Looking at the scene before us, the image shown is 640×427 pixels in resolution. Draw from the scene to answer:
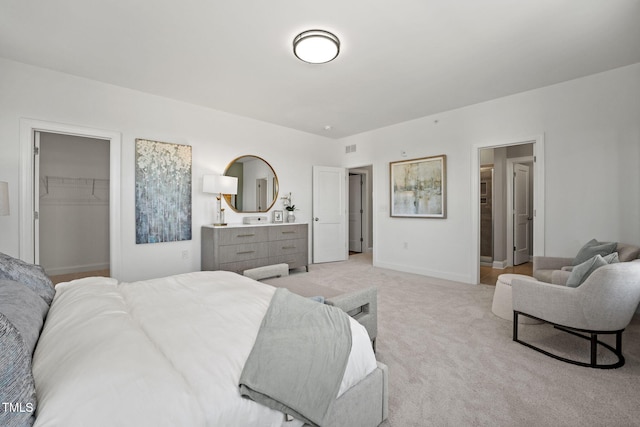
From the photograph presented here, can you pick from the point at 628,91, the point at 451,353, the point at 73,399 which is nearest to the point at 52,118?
the point at 73,399

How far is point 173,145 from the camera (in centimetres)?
408

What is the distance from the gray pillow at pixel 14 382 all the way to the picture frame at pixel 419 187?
4.76 m

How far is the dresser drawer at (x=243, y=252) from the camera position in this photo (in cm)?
412

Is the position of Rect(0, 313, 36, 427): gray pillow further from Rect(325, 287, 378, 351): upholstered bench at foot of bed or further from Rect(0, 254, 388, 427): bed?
Rect(325, 287, 378, 351): upholstered bench at foot of bed

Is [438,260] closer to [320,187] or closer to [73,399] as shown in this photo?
[320,187]

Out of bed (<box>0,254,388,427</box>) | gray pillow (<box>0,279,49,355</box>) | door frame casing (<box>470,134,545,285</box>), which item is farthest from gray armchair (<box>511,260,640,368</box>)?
gray pillow (<box>0,279,49,355</box>)

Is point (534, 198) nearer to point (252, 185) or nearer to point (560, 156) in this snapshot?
point (560, 156)

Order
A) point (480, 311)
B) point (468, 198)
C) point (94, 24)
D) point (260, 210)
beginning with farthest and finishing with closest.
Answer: point (260, 210)
point (468, 198)
point (480, 311)
point (94, 24)

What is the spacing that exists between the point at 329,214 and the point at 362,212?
1.85 meters

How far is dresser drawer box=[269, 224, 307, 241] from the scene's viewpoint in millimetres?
4773

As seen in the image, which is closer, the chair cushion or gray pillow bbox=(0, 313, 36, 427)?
gray pillow bbox=(0, 313, 36, 427)

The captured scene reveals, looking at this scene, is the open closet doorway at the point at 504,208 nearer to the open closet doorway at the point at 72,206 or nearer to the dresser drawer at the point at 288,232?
the dresser drawer at the point at 288,232

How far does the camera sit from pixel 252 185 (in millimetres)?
5012

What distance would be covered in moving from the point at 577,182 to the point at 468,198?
1.25 m
